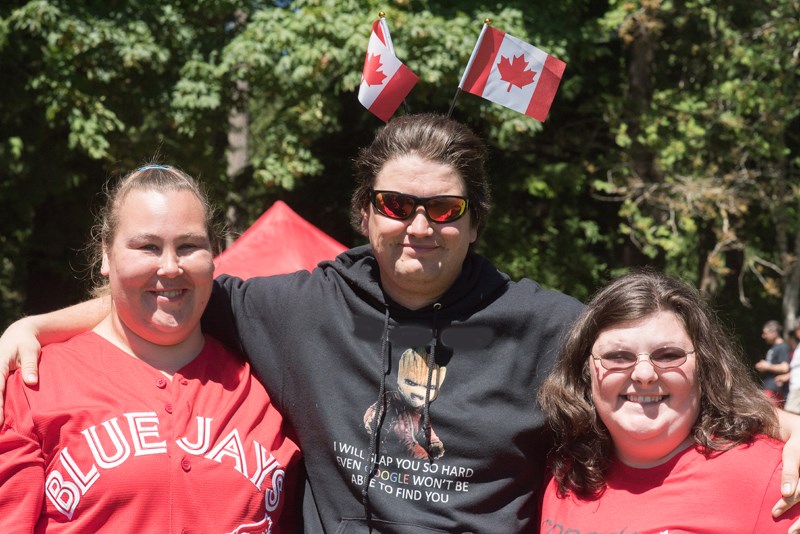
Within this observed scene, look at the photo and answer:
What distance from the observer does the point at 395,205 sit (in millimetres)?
3033

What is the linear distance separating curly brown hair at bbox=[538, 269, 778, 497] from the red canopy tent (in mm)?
2701

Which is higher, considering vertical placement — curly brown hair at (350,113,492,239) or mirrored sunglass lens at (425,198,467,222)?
curly brown hair at (350,113,492,239)

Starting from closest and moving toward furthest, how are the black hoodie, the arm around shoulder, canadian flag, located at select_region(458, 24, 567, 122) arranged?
the arm around shoulder → the black hoodie → canadian flag, located at select_region(458, 24, 567, 122)

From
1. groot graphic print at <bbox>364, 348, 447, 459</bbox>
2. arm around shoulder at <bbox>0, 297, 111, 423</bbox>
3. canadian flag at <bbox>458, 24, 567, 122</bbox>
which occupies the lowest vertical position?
arm around shoulder at <bbox>0, 297, 111, 423</bbox>

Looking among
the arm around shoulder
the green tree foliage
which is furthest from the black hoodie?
the green tree foliage

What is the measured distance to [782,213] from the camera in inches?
522

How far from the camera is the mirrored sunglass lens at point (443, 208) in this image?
3.01 meters

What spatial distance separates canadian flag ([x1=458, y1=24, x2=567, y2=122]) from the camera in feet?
11.5

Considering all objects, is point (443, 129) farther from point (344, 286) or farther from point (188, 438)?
point (188, 438)

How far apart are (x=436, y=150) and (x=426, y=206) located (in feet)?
0.63

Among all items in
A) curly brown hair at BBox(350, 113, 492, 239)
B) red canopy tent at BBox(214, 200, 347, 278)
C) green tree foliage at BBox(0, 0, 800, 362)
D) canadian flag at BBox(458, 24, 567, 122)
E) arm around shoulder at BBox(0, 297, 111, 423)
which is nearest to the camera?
arm around shoulder at BBox(0, 297, 111, 423)

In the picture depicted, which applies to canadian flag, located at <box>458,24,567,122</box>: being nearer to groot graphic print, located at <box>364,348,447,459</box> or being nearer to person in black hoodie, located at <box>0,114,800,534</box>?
person in black hoodie, located at <box>0,114,800,534</box>

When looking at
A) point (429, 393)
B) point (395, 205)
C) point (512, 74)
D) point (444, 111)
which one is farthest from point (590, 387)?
point (444, 111)

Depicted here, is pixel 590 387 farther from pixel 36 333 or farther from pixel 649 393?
pixel 36 333
